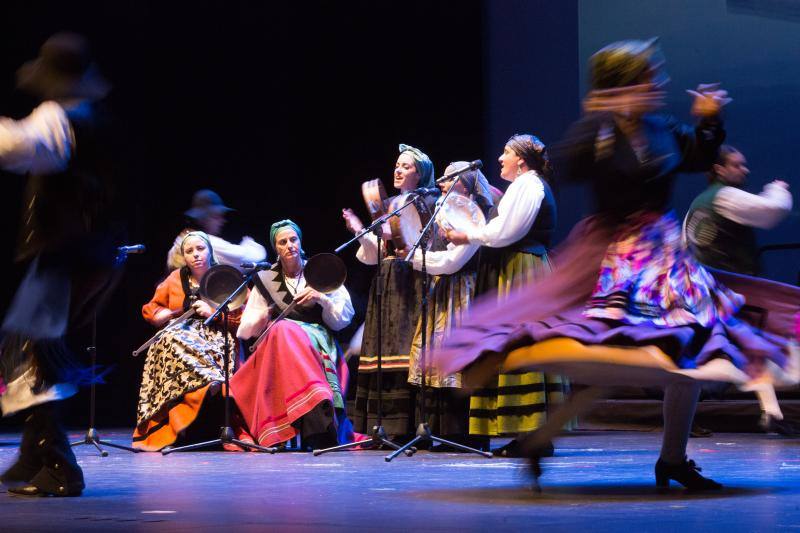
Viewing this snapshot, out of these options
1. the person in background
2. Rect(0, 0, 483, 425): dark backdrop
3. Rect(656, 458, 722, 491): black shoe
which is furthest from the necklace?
Rect(656, 458, 722, 491): black shoe

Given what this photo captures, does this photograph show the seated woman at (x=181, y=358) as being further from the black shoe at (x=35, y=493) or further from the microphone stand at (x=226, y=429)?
the black shoe at (x=35, y=493)

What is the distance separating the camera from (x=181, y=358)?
6453 mm

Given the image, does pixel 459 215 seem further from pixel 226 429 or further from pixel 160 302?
pixel 160 302

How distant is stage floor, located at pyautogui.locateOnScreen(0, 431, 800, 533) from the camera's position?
2770 millimetres

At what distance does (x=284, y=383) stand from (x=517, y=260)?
4.91ft

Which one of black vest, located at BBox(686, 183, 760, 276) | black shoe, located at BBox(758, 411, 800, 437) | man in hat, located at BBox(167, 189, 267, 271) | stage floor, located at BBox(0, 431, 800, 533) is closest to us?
stage floor, located at BBox(0, 431, 800, 533)

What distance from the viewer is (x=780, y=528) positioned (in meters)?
2.59

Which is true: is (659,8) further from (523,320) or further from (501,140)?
(523,320)

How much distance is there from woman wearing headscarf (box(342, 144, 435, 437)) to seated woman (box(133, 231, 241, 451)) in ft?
3.01

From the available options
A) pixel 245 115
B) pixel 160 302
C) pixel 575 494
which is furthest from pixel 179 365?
pixel 575 494

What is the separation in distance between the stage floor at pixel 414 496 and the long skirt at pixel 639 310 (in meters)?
0.41

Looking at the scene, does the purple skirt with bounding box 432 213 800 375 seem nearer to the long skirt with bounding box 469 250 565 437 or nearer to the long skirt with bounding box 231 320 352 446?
the long skirt with bounding box 469 250 565 437

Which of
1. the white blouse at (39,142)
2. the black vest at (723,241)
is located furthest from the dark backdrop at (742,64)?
the white blouse at (39,142)

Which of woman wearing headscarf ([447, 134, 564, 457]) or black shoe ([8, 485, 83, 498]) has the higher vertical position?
woman wearing headscarf ([447, 134, 564, 457])
